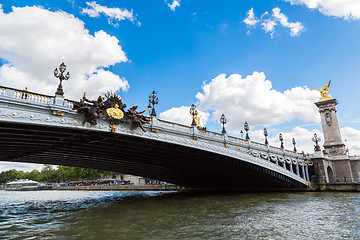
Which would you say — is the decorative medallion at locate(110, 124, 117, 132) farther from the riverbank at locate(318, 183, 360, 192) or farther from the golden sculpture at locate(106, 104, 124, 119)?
the riverbank at locate(318, 183, 360, 192)

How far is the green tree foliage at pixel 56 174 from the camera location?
338ft

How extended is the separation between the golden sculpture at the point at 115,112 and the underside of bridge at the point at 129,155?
1951 millimetres

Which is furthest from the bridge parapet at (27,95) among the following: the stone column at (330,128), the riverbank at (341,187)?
the stone column at (330,128)

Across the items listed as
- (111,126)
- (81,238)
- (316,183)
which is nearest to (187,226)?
(81,238)

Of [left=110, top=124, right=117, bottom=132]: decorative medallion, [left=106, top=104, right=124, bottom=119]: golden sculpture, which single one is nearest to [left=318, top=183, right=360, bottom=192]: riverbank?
[left=106, top=104, right=124, bottom=119]: golden sculpture

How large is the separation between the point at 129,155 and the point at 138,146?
206 inches

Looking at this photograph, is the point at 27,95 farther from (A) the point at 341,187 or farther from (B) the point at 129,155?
(A) the point at 341,187

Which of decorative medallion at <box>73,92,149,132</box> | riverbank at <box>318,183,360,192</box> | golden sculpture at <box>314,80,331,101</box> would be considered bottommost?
riverbank at <box>318,183,360,192</box>

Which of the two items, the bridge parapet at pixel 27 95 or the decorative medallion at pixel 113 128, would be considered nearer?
the bridge parapet at pixel 27 95

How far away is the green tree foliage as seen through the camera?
103 meters

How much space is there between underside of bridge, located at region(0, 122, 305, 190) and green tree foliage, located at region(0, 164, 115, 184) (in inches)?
2559

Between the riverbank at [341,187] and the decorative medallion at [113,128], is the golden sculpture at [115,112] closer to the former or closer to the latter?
the decorative medallion at [113,128]

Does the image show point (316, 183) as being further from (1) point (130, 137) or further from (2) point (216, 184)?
(1) point (130, 137)

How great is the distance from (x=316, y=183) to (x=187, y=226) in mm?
36820
